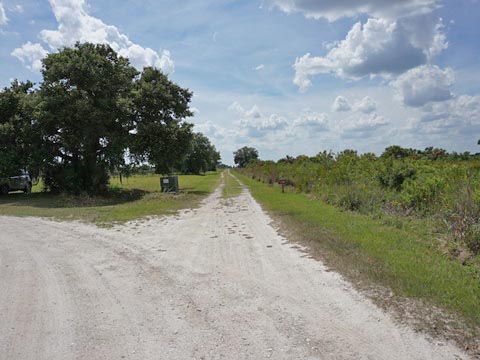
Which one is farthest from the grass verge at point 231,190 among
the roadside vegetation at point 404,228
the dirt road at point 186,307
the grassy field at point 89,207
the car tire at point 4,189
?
the dirt road at point 186,307

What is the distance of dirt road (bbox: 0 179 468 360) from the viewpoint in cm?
352

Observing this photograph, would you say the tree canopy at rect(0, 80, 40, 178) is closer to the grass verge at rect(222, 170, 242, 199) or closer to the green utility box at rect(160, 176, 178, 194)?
the green utility box at rect(160, 176, 178, 194)

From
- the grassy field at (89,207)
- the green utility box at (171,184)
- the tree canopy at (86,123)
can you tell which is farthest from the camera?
the green utility box at (171,184)

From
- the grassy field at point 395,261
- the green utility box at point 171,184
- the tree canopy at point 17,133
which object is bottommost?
the grassy field at point 395,261

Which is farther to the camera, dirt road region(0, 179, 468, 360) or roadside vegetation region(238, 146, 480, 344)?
roadside vegetation region(238, 146, 480, 344)

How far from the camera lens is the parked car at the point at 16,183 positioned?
840 inches

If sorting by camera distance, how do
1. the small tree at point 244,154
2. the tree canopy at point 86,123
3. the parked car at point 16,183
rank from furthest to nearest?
the small tree at point 244,154
the parked car at point 16,183
the tree canopy at point 86,123

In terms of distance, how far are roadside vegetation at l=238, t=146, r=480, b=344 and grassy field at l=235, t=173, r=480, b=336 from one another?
1cm

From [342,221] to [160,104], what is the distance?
17860 millimetres

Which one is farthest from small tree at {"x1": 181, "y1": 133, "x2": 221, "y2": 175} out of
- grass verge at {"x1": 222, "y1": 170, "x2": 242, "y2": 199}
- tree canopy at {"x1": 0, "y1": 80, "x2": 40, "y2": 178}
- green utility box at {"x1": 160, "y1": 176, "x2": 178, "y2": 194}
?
tree canopy at {"x1": 0, "y1": 80, "x2": 40, "y2": 178}

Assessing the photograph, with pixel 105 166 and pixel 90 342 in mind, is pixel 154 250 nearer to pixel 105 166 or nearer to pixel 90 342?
pixel 90 342

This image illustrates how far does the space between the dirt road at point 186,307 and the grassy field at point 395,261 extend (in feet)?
1.93

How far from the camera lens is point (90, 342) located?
3.68 meters

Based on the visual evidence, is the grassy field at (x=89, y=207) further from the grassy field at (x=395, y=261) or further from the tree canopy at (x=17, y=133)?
the grassy field at (x=395, y=261)
